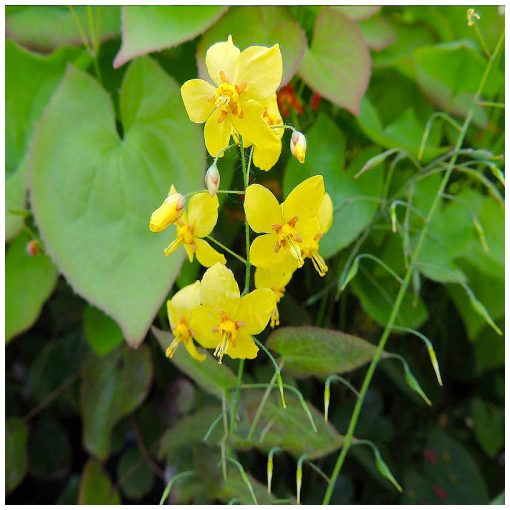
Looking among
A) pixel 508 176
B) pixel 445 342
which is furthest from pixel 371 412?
pixel 508 176

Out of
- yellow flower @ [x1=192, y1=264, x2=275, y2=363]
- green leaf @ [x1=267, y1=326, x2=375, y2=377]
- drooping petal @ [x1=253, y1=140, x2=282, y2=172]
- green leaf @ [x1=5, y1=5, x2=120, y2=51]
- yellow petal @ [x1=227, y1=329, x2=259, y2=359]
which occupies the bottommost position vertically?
green leaf @ [x1=267, y1=326, x2=375, y2=377]

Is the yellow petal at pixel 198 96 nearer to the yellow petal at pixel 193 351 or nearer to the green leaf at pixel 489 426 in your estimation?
the yellow petal at pixel 193 351

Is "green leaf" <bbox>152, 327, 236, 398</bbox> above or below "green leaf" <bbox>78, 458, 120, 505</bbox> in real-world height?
above

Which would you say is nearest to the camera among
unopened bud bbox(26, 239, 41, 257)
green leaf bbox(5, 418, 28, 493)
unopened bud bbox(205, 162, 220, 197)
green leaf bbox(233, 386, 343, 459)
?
unopened bud bbox(205, 162, 220, 197)

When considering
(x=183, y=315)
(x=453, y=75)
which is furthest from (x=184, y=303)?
(x=453, y=75)

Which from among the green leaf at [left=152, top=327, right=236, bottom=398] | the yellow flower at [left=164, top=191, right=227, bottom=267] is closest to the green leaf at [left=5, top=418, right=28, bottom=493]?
the green leaf at [left=152, top=327, right=236, bottom=398]

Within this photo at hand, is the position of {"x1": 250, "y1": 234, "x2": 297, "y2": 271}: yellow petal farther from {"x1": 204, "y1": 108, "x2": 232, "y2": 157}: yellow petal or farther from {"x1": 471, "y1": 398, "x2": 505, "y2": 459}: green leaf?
{"x1": 471, "y1": 398, "x2": 505, "y2": 459}: green leaf
